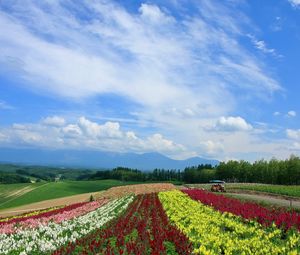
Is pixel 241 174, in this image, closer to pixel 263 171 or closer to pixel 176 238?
pixel 263 171

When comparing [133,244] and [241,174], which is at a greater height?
[241,174]

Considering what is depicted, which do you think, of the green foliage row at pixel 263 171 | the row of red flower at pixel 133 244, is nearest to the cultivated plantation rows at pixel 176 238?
the row of red flower at pixel 133 244

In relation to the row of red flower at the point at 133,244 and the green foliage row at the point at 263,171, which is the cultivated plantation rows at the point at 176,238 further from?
the green foliage row at the point at 263,171

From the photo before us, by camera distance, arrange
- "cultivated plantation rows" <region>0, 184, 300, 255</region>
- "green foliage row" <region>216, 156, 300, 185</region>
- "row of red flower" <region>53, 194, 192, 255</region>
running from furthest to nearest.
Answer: "green foliage row" <region>216, 156, 300, 185</region> < "cultivated plantation rows" <region>0, 184, 300, 255</region> < "row of red flower" <region>53, 194, 192, 255</region>

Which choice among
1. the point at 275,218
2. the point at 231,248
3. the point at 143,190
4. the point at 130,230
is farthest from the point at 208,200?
the point at 143,190

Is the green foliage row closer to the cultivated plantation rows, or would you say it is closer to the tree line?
the tree line

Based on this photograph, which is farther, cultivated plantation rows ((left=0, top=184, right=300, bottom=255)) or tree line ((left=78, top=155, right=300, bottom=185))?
tree line ((left=78, top=155, right=300, bottom=185))

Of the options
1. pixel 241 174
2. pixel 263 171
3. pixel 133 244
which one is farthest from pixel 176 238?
pixel 241 174

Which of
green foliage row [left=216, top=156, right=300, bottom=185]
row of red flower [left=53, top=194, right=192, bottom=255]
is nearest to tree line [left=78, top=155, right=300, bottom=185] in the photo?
green foliage row [left=216, top=156, right=300, bottom=185]

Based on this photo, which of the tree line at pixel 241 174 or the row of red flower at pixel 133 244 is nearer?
the row of red flower at pixel 133 244

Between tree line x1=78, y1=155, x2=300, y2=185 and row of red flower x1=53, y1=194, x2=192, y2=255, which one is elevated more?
tree line x1=78, y1=155, x2=300, y2=185

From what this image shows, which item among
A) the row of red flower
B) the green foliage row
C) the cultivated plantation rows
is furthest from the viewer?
the green foliage row

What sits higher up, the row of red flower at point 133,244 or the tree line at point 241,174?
the tree line at point 241,174

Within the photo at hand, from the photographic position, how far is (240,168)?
3541 inches
